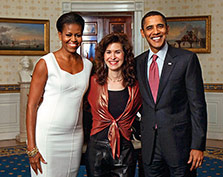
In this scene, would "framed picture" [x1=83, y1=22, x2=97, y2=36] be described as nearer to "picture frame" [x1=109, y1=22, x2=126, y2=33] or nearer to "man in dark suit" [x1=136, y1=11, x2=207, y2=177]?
"picture frame" [x1=109, y1=22, x2=126, y2=33]

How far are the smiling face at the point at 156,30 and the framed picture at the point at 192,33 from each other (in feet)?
17.0

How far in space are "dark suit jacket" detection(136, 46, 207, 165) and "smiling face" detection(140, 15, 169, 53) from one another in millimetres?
139

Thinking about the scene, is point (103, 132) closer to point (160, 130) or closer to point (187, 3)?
point (160, 130)

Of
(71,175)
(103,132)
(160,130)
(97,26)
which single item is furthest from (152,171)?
(97,26)

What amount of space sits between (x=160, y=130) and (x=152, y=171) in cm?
35

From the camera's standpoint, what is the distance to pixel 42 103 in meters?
2.47

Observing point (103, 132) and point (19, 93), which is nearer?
point (103, 132)

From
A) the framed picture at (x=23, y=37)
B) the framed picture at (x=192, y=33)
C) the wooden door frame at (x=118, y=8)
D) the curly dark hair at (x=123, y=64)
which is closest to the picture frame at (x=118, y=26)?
the wooden door frame at (x=118, y=8)

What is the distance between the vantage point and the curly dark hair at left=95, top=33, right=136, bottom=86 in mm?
2482

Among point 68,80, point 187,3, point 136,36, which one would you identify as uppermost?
point 187,3

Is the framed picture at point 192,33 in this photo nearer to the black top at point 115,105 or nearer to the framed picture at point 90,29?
the framed picture at point 90,29

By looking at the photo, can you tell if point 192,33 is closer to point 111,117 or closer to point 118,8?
point 118,8

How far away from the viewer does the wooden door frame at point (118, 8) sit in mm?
7570

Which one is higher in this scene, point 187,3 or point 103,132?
point 187,3
